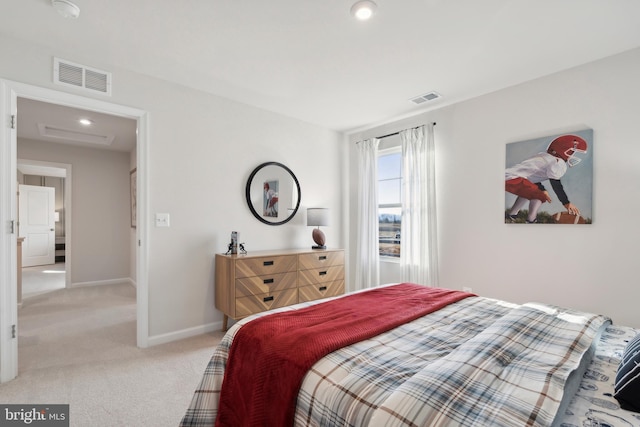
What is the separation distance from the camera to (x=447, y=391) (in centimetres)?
88

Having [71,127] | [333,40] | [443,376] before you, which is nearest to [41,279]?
[71,127]

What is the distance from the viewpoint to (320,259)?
3.62 metres

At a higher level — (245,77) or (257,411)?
(245,77)

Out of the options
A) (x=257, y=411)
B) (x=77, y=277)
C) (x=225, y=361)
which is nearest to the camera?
(x=257, y=411)

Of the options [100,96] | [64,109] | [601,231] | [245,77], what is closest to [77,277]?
[64,109]

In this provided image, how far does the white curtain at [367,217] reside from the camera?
420cm

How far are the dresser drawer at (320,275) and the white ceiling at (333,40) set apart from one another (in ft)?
6.57

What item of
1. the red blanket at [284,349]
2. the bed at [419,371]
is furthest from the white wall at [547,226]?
the red blanket at [284,349]

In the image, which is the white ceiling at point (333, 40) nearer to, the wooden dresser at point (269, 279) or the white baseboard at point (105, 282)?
the wooden dresser at point (269, 279)

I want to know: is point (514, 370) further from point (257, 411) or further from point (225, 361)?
point (225, 361)

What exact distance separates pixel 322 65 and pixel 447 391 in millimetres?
2580

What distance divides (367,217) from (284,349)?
10.5ft

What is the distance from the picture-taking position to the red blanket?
3.70ft

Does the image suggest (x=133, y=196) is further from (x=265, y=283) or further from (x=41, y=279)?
(x=265, y=283)
